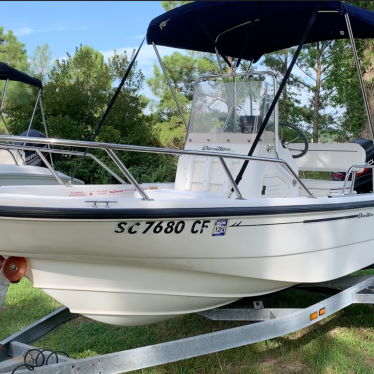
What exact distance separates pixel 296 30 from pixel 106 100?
7.02 metres

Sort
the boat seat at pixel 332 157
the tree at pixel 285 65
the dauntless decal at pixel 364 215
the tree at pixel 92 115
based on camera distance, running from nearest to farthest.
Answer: the dauntless decal at pixel 364 215 → the boat seat at pixel 332 157 → the tree at pixel 92 115 → the tree at pixel 285 65

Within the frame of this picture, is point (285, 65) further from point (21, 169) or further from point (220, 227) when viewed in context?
point (220, 227)

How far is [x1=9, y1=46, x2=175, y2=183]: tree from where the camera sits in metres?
10.1

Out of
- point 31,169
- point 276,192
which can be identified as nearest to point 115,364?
point 276,192

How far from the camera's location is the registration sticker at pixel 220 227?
2748 millimetres

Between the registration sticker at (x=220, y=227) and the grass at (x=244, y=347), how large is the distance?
3.38 feet

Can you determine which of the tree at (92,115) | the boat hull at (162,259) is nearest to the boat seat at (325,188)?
the boat hull at (162,259)

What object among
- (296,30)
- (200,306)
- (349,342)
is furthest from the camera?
(296,30)

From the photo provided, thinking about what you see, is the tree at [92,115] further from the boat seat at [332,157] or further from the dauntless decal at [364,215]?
the dauntless decal at [364,215]

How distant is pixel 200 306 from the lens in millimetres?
3045

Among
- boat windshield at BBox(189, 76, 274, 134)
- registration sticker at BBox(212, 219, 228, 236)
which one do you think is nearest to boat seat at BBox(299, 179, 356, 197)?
boat windshield at BBox(189, 76, 274, 134)

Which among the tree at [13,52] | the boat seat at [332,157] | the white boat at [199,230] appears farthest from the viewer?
the tree at [13,52]

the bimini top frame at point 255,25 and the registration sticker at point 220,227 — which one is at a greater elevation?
the bimini top frame at point 255,25

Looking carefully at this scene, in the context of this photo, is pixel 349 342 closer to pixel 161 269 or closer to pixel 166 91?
pixel 161 269
